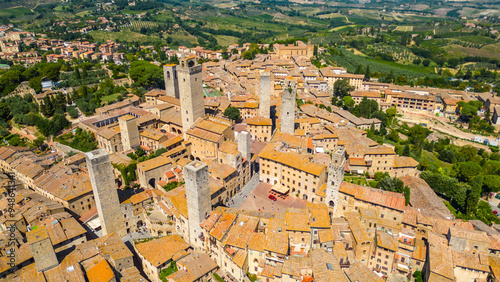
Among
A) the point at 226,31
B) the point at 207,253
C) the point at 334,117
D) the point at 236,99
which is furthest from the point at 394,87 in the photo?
the point at 226,31

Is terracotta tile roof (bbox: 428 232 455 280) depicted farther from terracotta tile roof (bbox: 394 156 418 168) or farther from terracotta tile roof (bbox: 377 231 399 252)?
terracotta tile roof (bbox: 394 156 418 168)

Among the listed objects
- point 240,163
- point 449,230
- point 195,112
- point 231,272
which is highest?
point 195,112

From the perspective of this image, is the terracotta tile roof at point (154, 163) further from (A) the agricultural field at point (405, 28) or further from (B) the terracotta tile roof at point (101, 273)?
(A) the agricultural field at point (405, 28)

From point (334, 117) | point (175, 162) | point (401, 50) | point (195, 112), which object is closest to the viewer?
point (175, 162)

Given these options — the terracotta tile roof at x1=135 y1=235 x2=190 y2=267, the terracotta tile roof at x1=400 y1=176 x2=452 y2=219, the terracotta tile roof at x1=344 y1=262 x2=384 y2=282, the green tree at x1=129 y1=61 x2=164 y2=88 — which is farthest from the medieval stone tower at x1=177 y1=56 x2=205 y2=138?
the terracotta tile roof at x1=400 y1=176 x2=452 y2=219

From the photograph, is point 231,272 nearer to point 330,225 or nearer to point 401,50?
point 330,225

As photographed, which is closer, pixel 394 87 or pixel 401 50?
pixel 394 87

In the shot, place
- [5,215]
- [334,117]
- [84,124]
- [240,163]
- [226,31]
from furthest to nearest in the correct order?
[226,31]
[334,117]
[84,124]
[240,163]
[5,215]

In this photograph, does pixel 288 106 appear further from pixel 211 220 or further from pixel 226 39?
pixel 226 39
